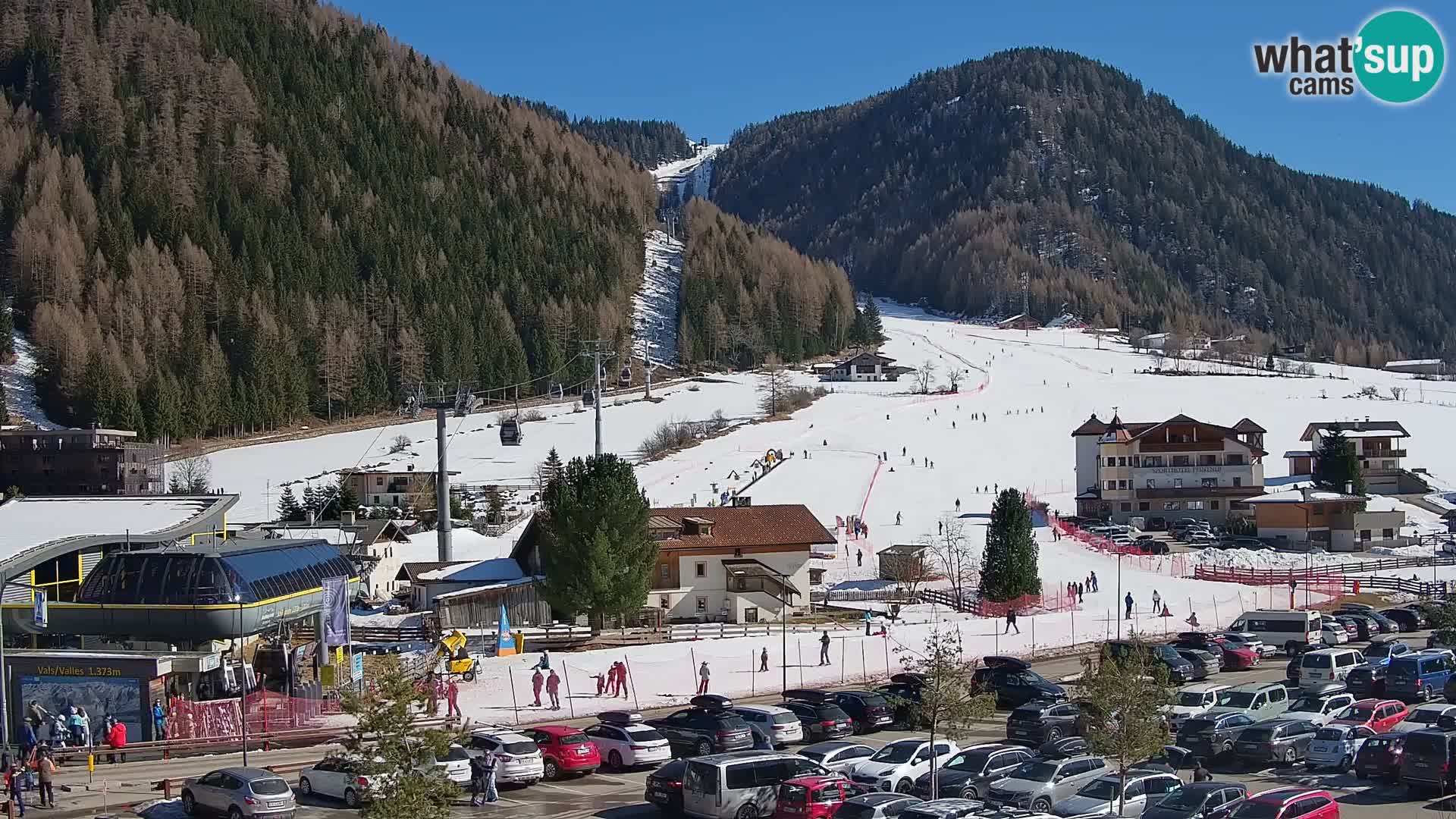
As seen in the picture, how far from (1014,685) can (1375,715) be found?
729 centimetres

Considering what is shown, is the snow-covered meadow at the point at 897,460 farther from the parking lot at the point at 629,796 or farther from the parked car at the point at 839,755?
the parked car at the point at 839,755

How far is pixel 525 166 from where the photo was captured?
18662cm

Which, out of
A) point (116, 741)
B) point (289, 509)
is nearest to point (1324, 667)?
point (116, 741)

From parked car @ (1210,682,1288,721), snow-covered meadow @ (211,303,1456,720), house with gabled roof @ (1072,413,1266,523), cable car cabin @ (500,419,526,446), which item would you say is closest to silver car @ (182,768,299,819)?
snow-covered meadow @ (211,303,1456,720)

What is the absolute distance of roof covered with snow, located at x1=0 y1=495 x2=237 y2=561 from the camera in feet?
106

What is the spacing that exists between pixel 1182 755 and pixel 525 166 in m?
170

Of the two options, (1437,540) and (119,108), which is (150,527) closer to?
(1437,540)

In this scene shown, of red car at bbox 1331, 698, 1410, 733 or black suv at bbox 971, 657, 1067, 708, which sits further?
black suv at bbox 971, 657, 1067, 708

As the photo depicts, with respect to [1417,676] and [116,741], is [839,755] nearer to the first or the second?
[116,741]

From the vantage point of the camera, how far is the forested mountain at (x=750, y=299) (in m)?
156

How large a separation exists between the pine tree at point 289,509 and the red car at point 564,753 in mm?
50543

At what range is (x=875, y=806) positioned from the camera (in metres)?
18.6

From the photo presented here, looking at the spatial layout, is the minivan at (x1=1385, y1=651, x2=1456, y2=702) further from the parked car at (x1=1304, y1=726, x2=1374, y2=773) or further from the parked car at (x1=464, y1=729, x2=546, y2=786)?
the parked car at (x1=464, y1=729, x2=546, y2=786)

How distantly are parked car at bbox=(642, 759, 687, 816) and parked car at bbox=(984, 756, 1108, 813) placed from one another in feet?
14.7
